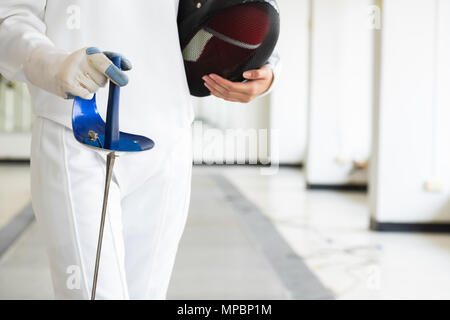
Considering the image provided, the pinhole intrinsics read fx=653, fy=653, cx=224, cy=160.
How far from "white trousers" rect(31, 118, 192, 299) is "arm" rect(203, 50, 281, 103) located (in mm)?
108

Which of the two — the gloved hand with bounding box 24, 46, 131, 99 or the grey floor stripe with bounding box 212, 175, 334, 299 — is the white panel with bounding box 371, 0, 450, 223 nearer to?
the grey floor stripe with bounding box 212, 175, 334, 299

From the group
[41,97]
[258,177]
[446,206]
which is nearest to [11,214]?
[446,206]

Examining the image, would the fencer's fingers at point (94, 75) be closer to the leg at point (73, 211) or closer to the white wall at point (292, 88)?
the leg at point (73, 211)

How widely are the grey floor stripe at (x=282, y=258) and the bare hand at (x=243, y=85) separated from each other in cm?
253

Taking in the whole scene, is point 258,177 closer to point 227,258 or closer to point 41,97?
point 227,258

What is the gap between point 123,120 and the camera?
48.3 inches

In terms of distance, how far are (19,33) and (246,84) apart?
1.45ft

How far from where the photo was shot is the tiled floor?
387cm

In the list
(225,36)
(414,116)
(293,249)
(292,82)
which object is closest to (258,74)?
(225,36)

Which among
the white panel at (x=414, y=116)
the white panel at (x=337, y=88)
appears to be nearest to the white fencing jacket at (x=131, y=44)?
the white panel at (x=414, y=116)

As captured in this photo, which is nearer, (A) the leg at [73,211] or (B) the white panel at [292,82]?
(A) the leg at [73,211]

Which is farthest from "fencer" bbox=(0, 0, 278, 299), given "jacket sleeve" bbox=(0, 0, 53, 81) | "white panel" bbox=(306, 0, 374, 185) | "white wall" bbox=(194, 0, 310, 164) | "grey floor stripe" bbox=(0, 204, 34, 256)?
"white wall" bbox=(194, 0, 310, 164)

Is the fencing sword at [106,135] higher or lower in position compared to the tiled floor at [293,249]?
higher

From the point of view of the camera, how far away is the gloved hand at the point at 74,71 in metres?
0.94
